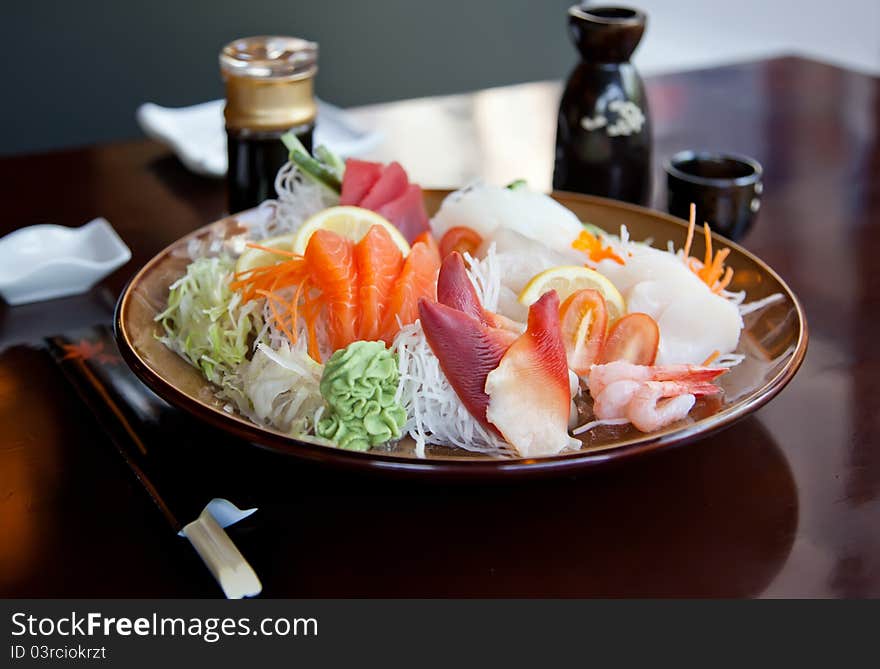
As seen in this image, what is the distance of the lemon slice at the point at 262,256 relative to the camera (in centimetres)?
142

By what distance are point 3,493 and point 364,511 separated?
17.0 inches

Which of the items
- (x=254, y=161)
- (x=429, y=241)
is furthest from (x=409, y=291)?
(x=254, y=161)

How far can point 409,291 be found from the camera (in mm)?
1283

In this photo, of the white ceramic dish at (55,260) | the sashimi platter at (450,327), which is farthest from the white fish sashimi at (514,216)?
the white ceramic dish at (55,260)

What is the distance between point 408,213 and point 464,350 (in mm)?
487

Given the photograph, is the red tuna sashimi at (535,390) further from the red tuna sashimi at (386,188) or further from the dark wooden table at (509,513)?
the red tuna sashimi at (386,188)

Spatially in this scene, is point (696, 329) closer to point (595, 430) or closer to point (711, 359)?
point (711, 359)

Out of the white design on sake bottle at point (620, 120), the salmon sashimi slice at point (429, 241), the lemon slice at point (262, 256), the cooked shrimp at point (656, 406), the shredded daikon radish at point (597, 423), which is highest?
the white design on sake bottle at point (620, 120)

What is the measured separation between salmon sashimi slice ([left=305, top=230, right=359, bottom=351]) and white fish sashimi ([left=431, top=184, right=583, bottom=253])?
29cm

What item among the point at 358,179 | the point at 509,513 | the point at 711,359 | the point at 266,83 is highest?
the point at 266,83

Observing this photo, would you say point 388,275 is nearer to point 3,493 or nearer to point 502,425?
point 502,425

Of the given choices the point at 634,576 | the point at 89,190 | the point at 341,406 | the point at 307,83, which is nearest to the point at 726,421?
the point at 634,576

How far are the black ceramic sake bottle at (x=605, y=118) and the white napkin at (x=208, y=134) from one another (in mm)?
551

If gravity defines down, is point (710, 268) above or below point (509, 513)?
above
